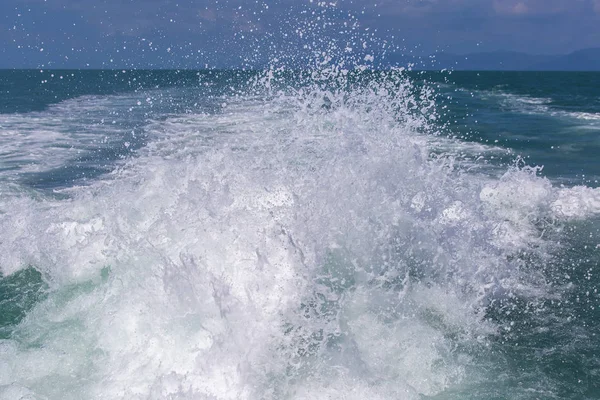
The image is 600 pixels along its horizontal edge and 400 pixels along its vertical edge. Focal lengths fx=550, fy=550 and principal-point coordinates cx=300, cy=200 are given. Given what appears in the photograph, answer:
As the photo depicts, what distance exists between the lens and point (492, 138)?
→ 2069cm

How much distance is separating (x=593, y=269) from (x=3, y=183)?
39.4 ft

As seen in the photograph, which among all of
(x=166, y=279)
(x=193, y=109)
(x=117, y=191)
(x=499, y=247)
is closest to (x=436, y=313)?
(x=499, y=247)

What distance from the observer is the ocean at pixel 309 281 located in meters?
5.19

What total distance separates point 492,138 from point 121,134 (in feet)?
44.8

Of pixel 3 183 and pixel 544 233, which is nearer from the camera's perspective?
pixel 544 233

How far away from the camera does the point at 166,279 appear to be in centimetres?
575

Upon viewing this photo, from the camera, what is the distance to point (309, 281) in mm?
6141

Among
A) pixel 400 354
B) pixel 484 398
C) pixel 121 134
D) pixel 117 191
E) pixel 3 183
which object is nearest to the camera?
pixel 484 398

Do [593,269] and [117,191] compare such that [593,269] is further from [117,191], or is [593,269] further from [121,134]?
[121,134]

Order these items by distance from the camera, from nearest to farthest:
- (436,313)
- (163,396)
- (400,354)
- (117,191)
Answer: (163,396), (400,354), (436,313), (117,191)

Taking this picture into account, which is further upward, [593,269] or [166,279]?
[166,279]

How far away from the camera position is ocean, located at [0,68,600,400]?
519 cm

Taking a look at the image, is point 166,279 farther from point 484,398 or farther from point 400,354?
point 484,398

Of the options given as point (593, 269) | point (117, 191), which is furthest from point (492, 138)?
point (117, 191)
